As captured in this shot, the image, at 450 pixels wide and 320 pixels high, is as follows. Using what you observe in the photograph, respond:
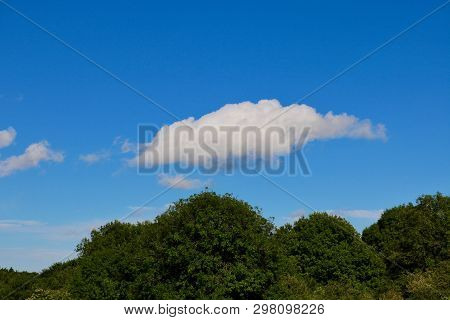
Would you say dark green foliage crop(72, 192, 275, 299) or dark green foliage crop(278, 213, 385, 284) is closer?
dark green foliage crop(72, 192, 275, 299)

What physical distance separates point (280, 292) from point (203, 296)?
6.55m

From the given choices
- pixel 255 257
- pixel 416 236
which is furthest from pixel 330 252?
pixel 255 257

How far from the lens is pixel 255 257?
4559cm

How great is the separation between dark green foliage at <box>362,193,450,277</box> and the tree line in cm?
13

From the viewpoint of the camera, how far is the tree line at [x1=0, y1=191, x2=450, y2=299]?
4428 cm

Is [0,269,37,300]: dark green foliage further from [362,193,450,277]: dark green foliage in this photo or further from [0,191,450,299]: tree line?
[362,193,450,277]: dark green foliage

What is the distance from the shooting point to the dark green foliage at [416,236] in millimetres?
72938

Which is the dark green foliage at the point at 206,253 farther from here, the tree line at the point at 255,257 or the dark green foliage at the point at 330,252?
the dark green foliage at the point at 330,252

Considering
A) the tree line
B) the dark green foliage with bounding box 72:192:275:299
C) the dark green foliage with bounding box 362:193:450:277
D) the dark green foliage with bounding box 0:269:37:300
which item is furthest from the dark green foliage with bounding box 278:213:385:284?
the dark green foliage with bounding box 0:269:37:300

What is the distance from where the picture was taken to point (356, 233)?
230ft

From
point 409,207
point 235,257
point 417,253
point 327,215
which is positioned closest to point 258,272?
point 235,257

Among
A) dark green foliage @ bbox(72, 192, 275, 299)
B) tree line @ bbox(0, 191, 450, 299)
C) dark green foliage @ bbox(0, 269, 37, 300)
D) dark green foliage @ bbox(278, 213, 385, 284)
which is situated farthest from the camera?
dark green foliage @ bbox(0, 269, 37, 300)

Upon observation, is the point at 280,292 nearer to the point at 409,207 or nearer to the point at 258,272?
the point at 258,272

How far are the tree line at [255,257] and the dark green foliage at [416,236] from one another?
0.13 m
